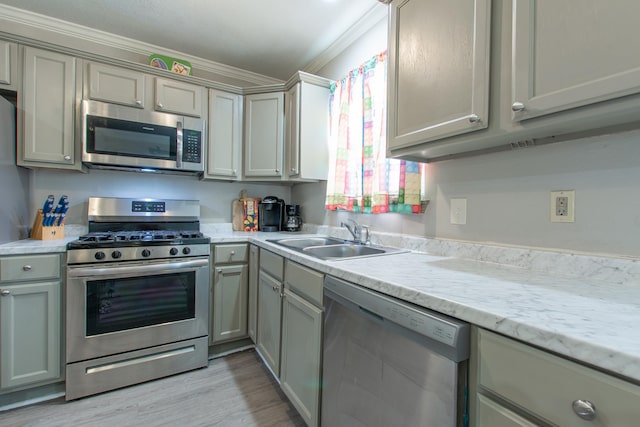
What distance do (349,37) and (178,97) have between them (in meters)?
1.48

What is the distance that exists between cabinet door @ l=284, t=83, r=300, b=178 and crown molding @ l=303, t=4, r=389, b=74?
0.45 metres

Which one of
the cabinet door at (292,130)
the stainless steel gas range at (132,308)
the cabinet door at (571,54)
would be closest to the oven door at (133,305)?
the stainless steel gas range at (132,308)

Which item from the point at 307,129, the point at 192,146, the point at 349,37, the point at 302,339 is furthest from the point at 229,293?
the point at 349,37

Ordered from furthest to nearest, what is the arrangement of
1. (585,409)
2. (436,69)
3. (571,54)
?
(436,69) < (571,54) < (585,409)

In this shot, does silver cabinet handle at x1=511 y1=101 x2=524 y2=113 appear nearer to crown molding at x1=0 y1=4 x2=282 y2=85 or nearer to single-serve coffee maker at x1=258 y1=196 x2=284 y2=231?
single-serve coffee maker at x1=258 y1=196 x2=284 y2=231

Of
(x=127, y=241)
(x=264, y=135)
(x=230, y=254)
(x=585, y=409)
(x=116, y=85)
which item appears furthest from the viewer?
(x=264, y=135)

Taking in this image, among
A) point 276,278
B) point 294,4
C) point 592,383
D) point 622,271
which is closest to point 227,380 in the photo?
point 276,278

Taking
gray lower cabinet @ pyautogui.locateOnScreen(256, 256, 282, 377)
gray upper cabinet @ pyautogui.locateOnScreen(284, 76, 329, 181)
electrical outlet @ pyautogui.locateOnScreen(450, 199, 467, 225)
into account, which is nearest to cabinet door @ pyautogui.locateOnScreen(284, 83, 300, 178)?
gray upper cabinet @ pyautogui.locateOnScreen(284, 76, 329, 181)

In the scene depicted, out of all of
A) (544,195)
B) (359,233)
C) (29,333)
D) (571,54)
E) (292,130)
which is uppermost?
(292,130)

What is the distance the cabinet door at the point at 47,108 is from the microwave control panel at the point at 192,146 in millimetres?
724

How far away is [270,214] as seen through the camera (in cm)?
282

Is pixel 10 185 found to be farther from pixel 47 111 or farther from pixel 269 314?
pixel 269 314

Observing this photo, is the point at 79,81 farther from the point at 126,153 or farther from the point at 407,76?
the point at 407,76

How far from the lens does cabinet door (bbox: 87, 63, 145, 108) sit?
2.04m
